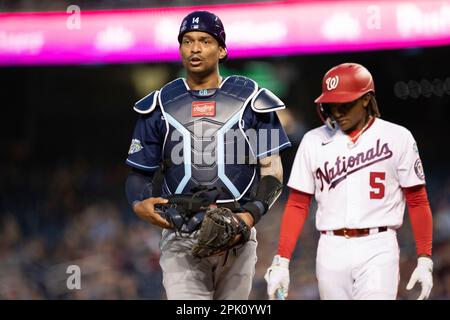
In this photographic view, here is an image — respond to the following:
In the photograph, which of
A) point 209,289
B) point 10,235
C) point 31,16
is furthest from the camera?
point 10,235

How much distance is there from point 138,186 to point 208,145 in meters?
0.34

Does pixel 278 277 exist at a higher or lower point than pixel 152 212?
lower

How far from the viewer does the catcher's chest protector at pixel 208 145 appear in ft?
11.5

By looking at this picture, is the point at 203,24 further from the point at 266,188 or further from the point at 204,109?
the point at 266,188

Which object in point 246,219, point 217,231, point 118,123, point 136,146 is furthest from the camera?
point 118,123

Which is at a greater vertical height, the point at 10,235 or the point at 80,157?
the point at 80,157

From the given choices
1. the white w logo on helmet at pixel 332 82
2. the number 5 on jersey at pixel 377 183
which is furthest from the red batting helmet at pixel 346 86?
the number 5 on jersey at pixel 377 183

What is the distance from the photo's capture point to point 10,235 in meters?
8.97

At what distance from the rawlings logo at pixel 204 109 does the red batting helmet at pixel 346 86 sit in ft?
1.38

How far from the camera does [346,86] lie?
3498mm

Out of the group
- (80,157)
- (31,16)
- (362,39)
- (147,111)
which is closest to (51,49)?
(31,16)

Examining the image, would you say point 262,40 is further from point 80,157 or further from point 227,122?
point 227,122

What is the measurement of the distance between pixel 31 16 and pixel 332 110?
184 inches

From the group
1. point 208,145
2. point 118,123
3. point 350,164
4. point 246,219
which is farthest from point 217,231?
point 118,123
